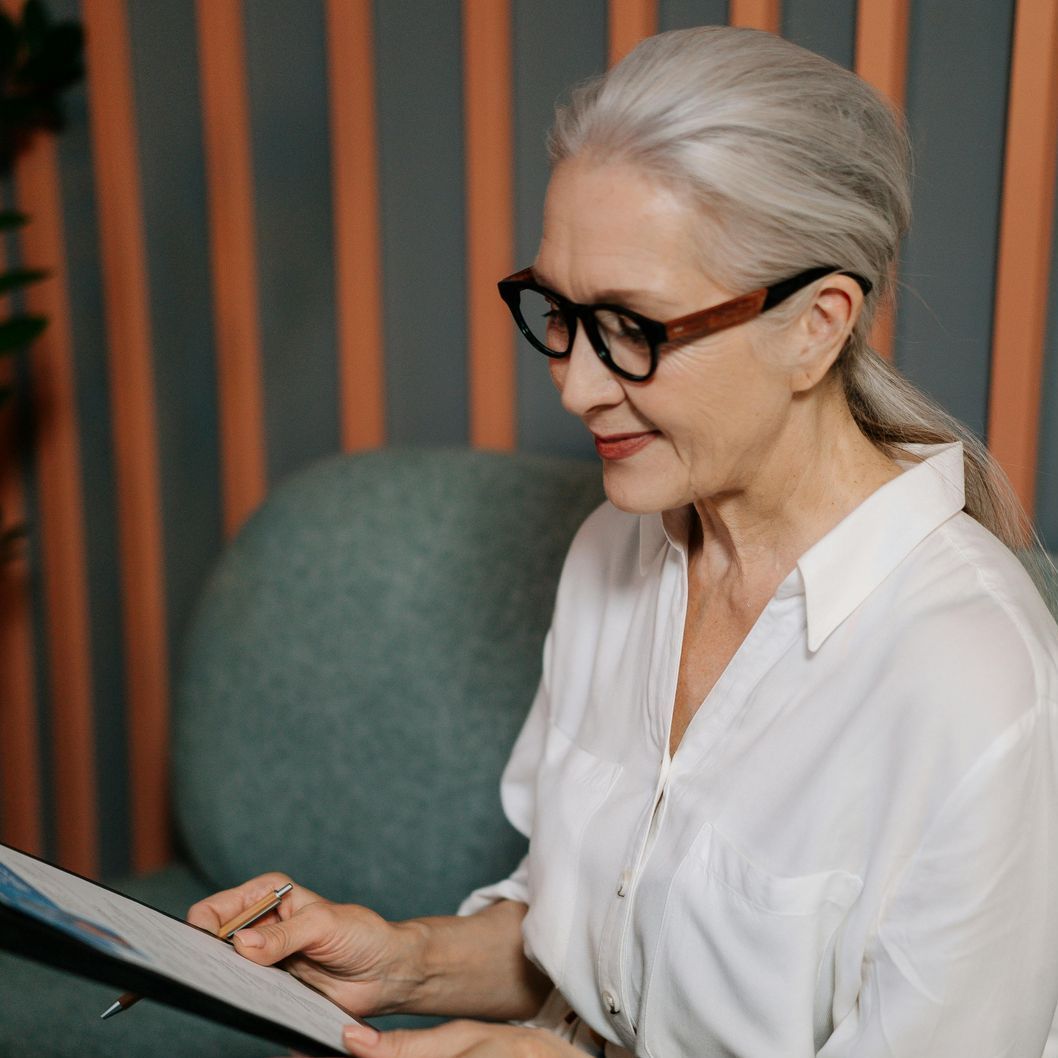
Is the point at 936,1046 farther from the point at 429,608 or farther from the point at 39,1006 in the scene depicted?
the point at 39,1006

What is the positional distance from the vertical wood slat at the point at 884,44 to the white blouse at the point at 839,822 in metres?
0.46

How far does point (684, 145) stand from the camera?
909 millimetres

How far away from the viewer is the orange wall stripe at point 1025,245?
4.17 feet

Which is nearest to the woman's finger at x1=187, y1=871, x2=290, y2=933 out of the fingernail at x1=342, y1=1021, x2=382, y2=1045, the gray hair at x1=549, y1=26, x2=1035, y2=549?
the fingernail at x1=342, y1=1021, x2=382, y2=1045

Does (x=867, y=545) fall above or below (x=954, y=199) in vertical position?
below

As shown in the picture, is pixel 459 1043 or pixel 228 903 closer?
pixel 459 1043

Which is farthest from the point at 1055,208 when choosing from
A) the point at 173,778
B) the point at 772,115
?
the point at 173,778

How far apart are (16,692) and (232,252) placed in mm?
1031

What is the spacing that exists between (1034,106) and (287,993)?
3.65 ft

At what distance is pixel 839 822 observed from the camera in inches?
37.1

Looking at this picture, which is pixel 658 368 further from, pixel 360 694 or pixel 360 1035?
pixel 360 694

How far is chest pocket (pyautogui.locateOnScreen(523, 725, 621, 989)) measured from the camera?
45.6 inches

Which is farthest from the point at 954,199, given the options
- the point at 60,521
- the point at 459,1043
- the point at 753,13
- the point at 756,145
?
the point at 60,521

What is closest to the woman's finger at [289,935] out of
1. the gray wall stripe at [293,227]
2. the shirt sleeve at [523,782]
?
the shirt sleeve at [523,782]
